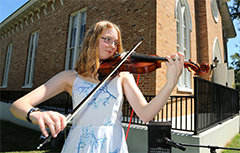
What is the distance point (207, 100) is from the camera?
165 inches

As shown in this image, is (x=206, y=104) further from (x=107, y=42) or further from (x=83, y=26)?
(x=83, y=26)

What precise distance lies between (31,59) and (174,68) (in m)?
11.6

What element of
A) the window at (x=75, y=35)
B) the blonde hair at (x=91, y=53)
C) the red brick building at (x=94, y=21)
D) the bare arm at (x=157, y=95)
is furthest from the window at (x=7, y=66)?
the bare arm at (x=157, y=95)

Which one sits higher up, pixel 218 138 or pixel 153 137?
pixel 153 137

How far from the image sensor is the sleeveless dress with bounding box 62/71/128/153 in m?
1.26

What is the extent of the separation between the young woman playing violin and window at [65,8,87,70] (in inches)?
252

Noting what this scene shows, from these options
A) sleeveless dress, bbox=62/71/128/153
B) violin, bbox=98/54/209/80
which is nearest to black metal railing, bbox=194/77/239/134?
violin, bbox=98/54/209/80

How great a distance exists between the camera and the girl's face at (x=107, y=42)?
1540mm

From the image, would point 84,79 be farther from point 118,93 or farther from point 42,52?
point 42,52

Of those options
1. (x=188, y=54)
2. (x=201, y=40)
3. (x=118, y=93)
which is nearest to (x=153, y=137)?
(x=118, y=93)

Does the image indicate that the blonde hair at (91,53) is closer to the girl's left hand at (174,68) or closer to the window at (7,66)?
the girl's left hand at (174,68)

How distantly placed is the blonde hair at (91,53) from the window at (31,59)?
33.2 ft

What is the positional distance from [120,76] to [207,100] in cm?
362

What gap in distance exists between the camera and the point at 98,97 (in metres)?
1.37
